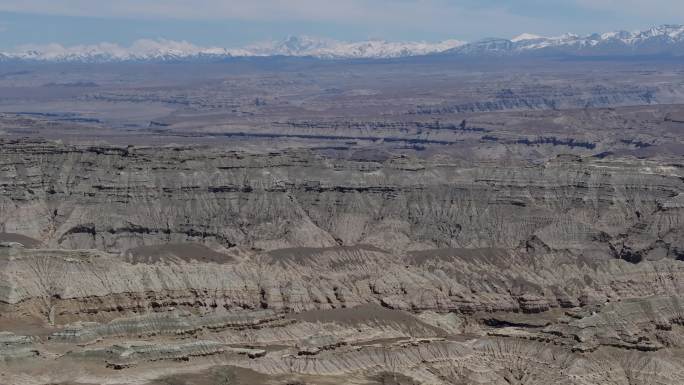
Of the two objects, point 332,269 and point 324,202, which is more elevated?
point 324,202

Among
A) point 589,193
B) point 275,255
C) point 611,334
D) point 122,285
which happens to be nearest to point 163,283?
point 122,285

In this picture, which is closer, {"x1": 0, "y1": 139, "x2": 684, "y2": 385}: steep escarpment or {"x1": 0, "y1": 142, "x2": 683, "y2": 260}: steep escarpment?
{"x1": 0, "y1": 139, "x2": 684, "y2": 385}: steep escarpment

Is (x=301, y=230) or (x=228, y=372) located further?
(x=301, y=230)

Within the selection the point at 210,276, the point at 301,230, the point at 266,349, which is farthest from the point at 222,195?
the point at 266,349

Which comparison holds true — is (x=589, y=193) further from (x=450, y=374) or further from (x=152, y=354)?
(x=152, y=354)

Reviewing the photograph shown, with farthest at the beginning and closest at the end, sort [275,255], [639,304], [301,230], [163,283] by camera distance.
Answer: [301,230] → [275,255] → [163,283] → [639,304]

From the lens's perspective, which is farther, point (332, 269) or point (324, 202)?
point (324, 202)

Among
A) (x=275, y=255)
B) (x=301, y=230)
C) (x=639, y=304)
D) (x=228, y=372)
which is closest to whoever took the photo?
(x=228, y=372)

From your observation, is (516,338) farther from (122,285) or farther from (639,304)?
(122,285)

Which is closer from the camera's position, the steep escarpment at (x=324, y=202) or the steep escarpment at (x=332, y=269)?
the steep escarpment at (x=332, y=269)
